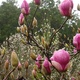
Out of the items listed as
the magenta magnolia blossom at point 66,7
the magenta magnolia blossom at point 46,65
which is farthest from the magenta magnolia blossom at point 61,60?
the magenta magnolia blossom at point 66,7

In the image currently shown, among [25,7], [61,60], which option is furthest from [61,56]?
[25,7]

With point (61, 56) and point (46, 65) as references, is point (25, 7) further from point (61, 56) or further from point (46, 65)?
point (61, 56)

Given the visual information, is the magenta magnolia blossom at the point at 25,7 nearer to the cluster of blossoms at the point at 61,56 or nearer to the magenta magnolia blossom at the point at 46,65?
the cluster of blossoms at the point at 61,56

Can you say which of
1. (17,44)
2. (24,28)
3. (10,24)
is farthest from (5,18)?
(24,28)

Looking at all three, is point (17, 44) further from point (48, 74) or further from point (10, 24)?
point (10, 24)

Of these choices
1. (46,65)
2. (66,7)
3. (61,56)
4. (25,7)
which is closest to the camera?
(61,56)

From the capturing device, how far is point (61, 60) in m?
1.30

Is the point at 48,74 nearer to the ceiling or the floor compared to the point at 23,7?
nearer to the floor

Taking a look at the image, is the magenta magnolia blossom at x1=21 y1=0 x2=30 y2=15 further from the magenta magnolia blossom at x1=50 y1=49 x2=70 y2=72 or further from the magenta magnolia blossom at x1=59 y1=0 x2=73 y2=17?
the magenta magnolia blossom at x1=50 y1=49 x2=70 y2=72

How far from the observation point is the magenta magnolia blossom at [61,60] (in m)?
1.28

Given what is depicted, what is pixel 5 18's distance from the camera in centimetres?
2533

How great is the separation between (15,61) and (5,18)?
24178 millimetres

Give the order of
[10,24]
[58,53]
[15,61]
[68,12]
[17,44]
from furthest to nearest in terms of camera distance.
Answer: [10,24] < [17,44] < [68,12] < [15,61] < [58,53]

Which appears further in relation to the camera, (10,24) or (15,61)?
(10,24)
